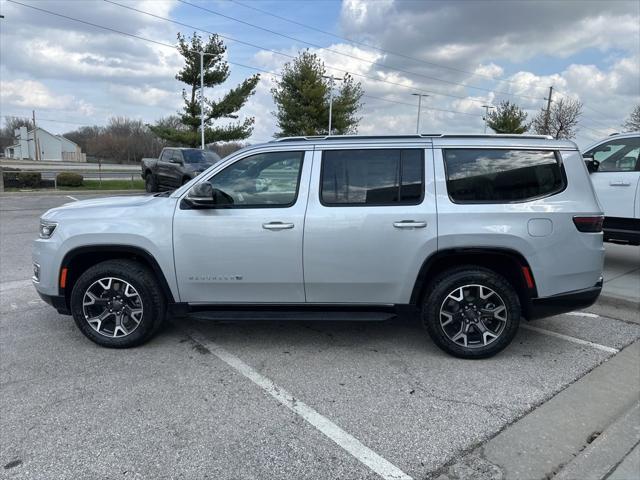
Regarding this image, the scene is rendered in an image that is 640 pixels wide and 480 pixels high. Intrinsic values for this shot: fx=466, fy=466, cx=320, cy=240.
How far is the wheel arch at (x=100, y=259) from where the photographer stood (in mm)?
4054

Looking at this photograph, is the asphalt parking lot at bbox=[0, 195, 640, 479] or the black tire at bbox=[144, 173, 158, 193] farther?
the black tire at bbox=[144, 173, 158, 193]

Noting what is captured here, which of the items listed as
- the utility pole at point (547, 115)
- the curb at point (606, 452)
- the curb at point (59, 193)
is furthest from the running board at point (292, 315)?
the utility pole at point (547, 115)

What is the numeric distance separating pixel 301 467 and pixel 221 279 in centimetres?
184

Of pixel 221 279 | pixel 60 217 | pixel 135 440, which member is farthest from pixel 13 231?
pixel 135 440

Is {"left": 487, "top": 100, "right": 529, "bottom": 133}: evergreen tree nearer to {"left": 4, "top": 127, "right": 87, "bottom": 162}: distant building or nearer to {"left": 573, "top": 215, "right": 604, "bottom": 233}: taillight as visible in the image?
{"left": 573, "top": 215, "right": 604, "bottom": 233}: taillight

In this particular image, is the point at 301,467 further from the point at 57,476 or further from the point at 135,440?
the point at 57,476

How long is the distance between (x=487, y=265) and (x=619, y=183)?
3.97m

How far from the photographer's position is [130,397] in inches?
132

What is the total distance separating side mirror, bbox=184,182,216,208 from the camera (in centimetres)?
387

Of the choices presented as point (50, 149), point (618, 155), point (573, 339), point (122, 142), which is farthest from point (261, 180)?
point (50, 149)

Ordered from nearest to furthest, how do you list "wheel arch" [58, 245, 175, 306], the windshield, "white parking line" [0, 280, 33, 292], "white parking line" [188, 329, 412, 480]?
1. "white parking line" [188, 329, 412, 480]
2. "wheel arch" [58, 245, 175, 306]
3. "white parking line" [0, 280, 33, 292]
4. the windshield

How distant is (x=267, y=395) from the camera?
3.42 m

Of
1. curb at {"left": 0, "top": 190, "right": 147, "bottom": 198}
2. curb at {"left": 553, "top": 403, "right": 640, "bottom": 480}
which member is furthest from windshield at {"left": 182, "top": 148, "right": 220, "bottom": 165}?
curb at {"left": 553, "top": 403, "right": 640, "bottom": 480}

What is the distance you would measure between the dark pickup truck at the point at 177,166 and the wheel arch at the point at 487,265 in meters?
14.7
